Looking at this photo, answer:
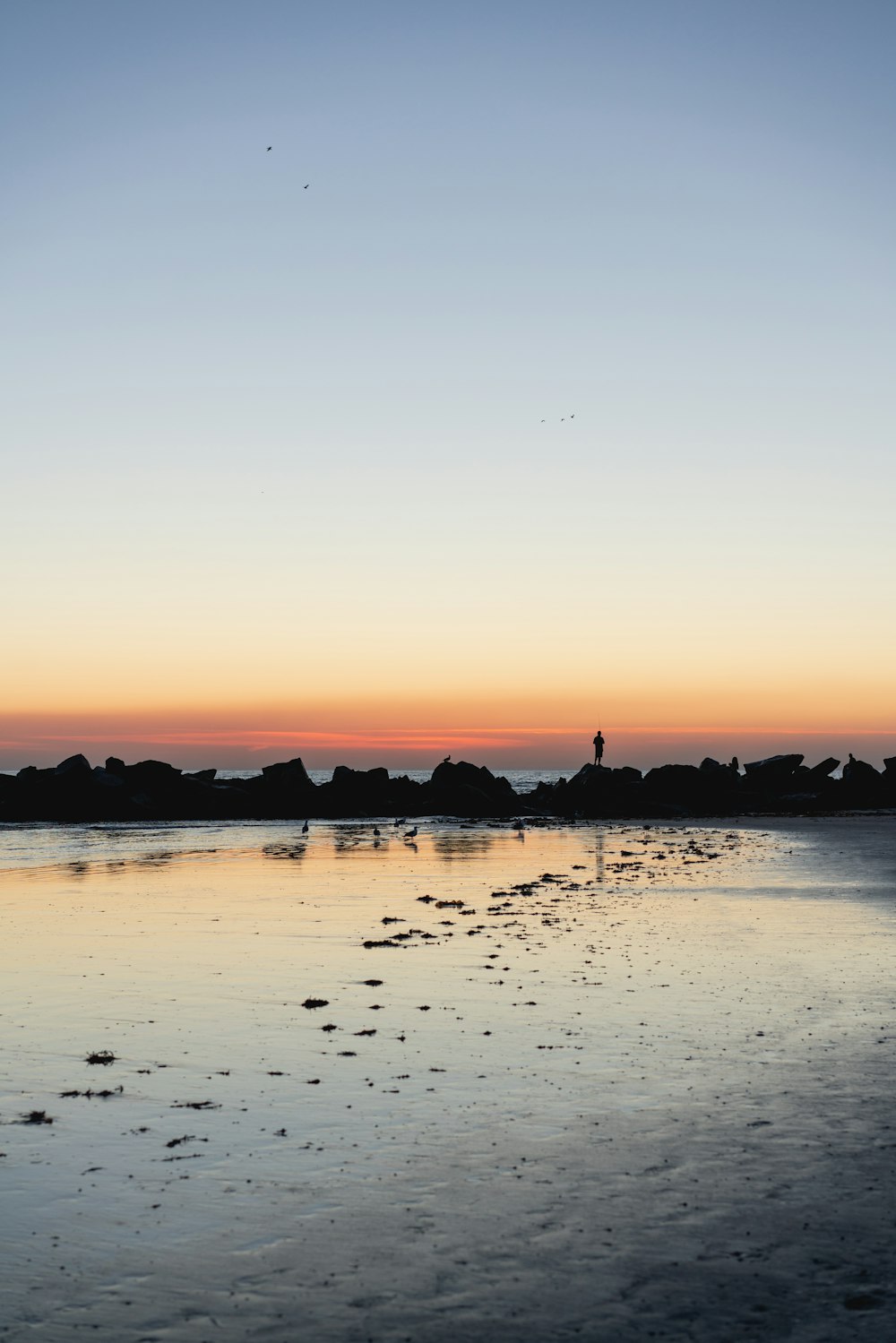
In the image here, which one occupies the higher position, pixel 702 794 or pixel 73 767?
pixel 73 767

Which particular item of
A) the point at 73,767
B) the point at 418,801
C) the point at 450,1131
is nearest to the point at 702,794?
the point at 418,801

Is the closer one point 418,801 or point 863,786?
point 863,786

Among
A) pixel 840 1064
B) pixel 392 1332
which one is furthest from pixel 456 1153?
pixel 840 1064

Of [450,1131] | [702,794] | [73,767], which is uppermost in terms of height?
[73,767]

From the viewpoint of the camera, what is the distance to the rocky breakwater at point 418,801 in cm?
7412

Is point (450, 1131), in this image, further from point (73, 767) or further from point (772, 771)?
point (772, 771)

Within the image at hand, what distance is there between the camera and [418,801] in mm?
83562

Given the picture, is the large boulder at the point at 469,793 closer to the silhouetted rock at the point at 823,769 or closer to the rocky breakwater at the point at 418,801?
the rocky breakwater at the point at 418,801

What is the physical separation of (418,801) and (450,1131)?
73102 mm

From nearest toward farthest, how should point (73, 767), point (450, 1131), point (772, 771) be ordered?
point (450, 1131) < point (73, 767) < point (772, 771)

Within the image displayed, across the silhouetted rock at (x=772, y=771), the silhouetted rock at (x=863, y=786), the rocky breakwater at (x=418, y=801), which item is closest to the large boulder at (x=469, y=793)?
the rocky breakwater at (x=418, y=801)

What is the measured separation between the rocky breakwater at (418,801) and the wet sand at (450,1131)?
169 feet

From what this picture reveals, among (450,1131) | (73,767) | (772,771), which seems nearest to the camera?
(450,1131)

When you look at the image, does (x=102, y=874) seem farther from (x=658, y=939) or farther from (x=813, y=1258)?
(x=813, y=1258)
